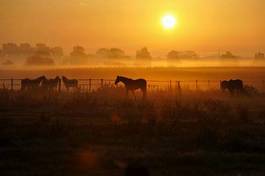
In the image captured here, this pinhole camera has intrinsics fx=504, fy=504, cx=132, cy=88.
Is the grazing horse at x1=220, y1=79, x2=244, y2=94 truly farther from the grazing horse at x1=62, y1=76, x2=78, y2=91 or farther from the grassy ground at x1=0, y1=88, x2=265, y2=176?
the grassy ground at x1=0, y1=88, x2=265, y2=176

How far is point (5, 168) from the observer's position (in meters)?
13.4

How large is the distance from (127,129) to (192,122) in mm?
4458

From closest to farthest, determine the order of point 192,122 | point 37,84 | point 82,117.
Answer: point 192,122
point 82,117
point 37,84

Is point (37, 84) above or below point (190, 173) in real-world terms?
above

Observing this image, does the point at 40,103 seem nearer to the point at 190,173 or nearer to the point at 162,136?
the point at 162,136

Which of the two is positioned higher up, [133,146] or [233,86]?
[233,86]

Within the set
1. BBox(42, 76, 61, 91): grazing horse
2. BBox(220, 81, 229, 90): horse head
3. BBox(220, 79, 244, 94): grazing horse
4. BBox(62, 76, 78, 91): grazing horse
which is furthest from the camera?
BBox(62, 76, 78, 91): grazing horse

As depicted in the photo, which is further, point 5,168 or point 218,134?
point 218,134

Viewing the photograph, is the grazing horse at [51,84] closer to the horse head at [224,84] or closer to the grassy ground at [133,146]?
the horse head at [224,84]

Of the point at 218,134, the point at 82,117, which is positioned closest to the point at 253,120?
the point at 218,134

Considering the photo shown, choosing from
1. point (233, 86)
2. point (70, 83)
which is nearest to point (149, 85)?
point (70, 83)

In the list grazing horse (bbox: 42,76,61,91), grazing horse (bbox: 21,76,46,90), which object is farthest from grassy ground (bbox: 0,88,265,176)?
grazing horse (bbox: 21,76,46,90)

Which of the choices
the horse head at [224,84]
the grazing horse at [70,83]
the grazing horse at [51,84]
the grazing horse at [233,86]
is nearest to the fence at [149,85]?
the grazing horse at [70,83]

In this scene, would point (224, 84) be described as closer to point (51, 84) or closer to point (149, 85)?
point (149, 85)
